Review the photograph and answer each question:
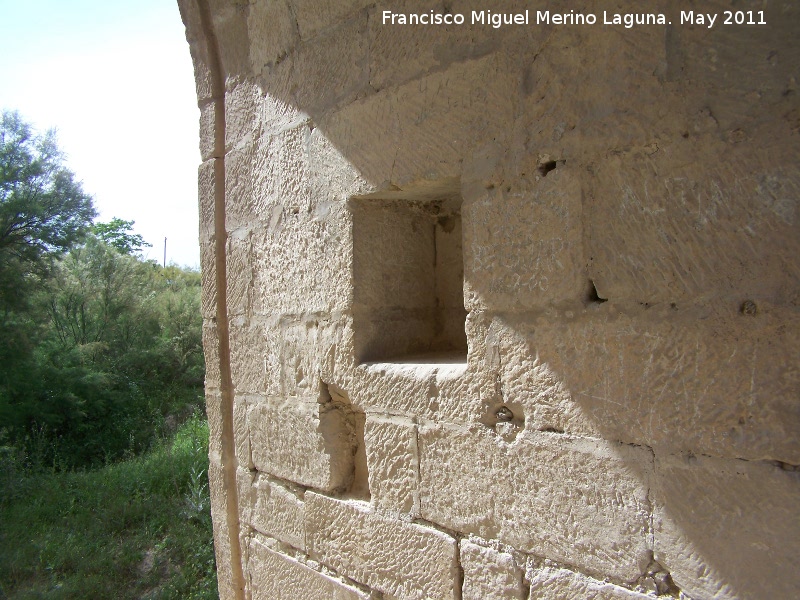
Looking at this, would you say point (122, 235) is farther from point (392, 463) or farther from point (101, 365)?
point (392, 463)

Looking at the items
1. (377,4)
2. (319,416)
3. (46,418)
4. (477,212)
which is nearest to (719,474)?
(477,212)

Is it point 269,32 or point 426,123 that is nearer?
point 426,123

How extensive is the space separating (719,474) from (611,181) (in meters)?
0.71

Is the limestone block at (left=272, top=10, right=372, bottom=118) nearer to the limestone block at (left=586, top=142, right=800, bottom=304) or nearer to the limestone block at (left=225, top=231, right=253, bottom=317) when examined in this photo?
the limestone block at (left=225, top=231, right=253, bottom=317)

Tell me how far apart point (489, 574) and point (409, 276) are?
3.56 ft

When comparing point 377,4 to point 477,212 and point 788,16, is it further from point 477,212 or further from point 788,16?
point 788,16

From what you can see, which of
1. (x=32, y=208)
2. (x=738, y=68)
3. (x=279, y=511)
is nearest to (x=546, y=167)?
(x=738, y=68)

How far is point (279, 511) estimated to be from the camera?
8.38 ft

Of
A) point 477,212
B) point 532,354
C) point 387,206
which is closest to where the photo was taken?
point 532,354

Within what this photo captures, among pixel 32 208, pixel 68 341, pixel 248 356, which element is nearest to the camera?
pixel 248 356

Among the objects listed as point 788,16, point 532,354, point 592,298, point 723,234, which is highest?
point 788,16

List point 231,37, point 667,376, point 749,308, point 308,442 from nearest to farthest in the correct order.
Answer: point 749,308 < point 667,376 < point 308,442 < point 231,37

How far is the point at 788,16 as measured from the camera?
127 centimetres

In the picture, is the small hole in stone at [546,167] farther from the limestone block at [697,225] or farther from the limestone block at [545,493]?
the limestone block at [545,493]
